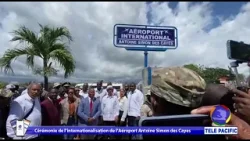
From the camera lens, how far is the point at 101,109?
739cm

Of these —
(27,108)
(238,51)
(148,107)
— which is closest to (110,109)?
A: (148,107)

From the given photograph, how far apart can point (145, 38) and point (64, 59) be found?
12.2 ft

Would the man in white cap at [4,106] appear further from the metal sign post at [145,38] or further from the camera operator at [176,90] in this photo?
the metal sign post at [145,38]

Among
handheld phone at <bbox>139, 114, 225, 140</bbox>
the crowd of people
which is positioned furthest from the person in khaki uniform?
handheld phone at <bbox>139, 114, 225, 140</bbox>

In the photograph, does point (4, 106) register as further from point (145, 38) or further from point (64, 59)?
point (64, 59)

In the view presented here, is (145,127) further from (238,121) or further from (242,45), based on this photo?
(242,45)

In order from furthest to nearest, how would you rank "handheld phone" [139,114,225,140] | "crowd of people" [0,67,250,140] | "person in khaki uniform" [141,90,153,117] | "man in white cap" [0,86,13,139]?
"man in white cap" [0,86,13,139] → "person in khaki uniform" [141,90,153,117] → "crowd of people" [0,67,250,140] → "handheld phone" [139,114,225,140]

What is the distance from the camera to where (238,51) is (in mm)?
1855

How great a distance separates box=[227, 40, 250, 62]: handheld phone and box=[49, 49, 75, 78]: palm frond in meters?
8.68

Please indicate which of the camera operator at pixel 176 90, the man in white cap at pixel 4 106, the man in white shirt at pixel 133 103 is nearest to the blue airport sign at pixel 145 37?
the man in white shirt at pixel 133 103

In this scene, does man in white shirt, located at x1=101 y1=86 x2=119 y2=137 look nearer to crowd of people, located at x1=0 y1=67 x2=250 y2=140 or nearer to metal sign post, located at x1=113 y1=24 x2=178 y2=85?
crowd of people, located at x1=0 y1=67 x2=250 y2=140

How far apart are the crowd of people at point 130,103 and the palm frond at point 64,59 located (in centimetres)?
190

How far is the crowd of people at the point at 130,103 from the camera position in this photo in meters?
1.53

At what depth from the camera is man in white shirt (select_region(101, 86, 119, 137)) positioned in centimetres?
753
